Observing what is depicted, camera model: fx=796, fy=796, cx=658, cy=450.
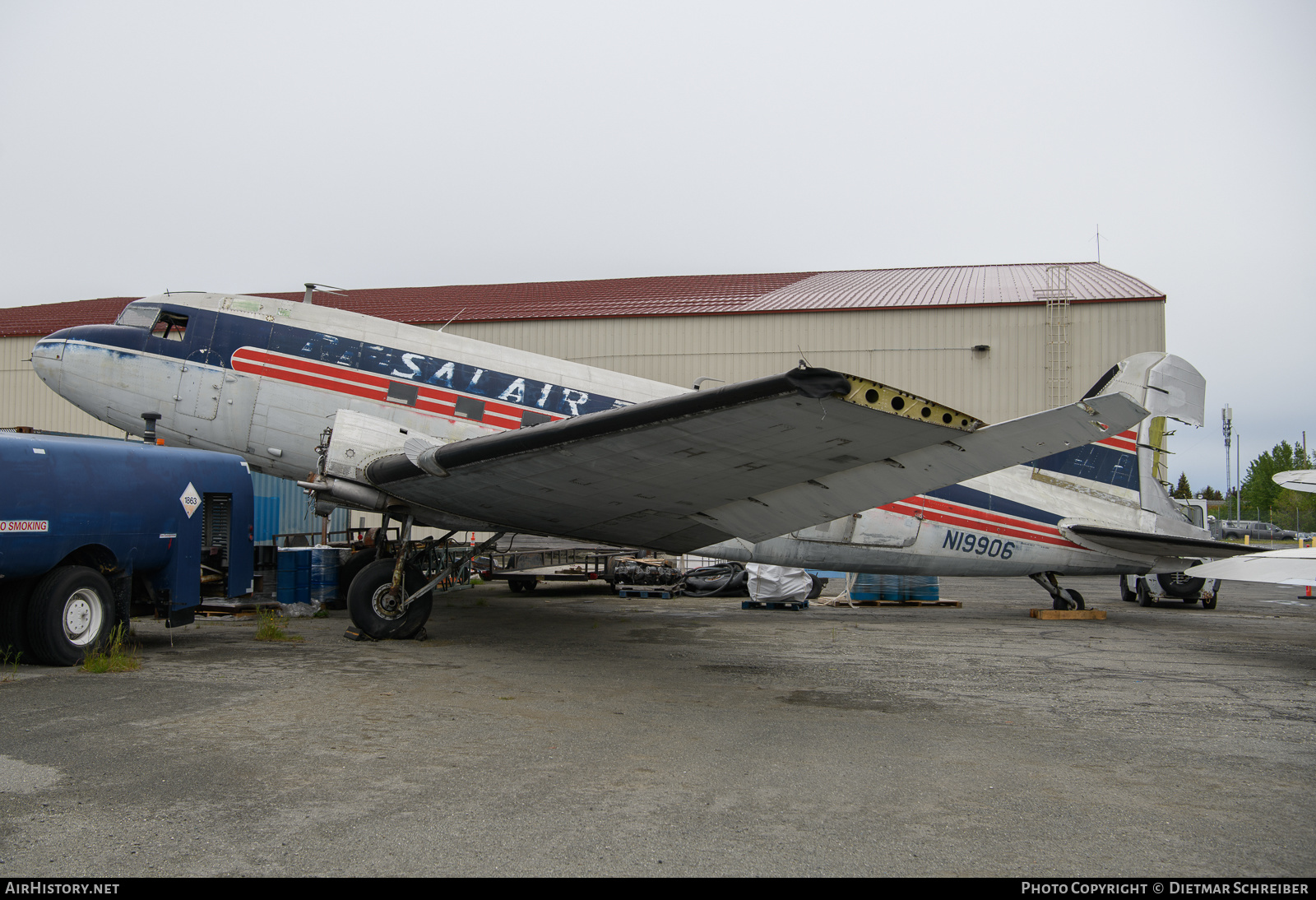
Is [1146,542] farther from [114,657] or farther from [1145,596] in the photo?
[114,657]

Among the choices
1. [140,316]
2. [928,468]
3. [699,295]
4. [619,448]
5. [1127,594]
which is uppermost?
[699,295]

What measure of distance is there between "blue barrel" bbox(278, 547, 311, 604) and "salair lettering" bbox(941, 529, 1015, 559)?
9808mm

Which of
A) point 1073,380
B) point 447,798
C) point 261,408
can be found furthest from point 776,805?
point 1073,380

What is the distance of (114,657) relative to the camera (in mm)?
7348

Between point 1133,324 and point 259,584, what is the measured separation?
22.1m

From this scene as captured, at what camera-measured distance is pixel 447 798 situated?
407cm

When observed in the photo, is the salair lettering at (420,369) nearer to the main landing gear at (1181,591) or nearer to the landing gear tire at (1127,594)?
the main landing gear at (1181,591)

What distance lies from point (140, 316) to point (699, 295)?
1906 centimetres

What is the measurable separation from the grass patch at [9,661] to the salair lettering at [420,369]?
431 cm

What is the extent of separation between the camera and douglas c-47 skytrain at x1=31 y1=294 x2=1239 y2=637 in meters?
5.28

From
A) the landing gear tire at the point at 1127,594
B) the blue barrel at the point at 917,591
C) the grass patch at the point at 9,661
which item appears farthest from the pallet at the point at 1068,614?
the grass patch at the point at 9,661

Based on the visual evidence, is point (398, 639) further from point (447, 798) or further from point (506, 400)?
A: point (447, 798)

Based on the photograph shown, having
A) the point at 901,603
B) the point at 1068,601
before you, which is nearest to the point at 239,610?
the point at 901,603

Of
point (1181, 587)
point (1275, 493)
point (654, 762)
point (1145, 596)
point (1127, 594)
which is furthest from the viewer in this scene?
point (1275, 493)
